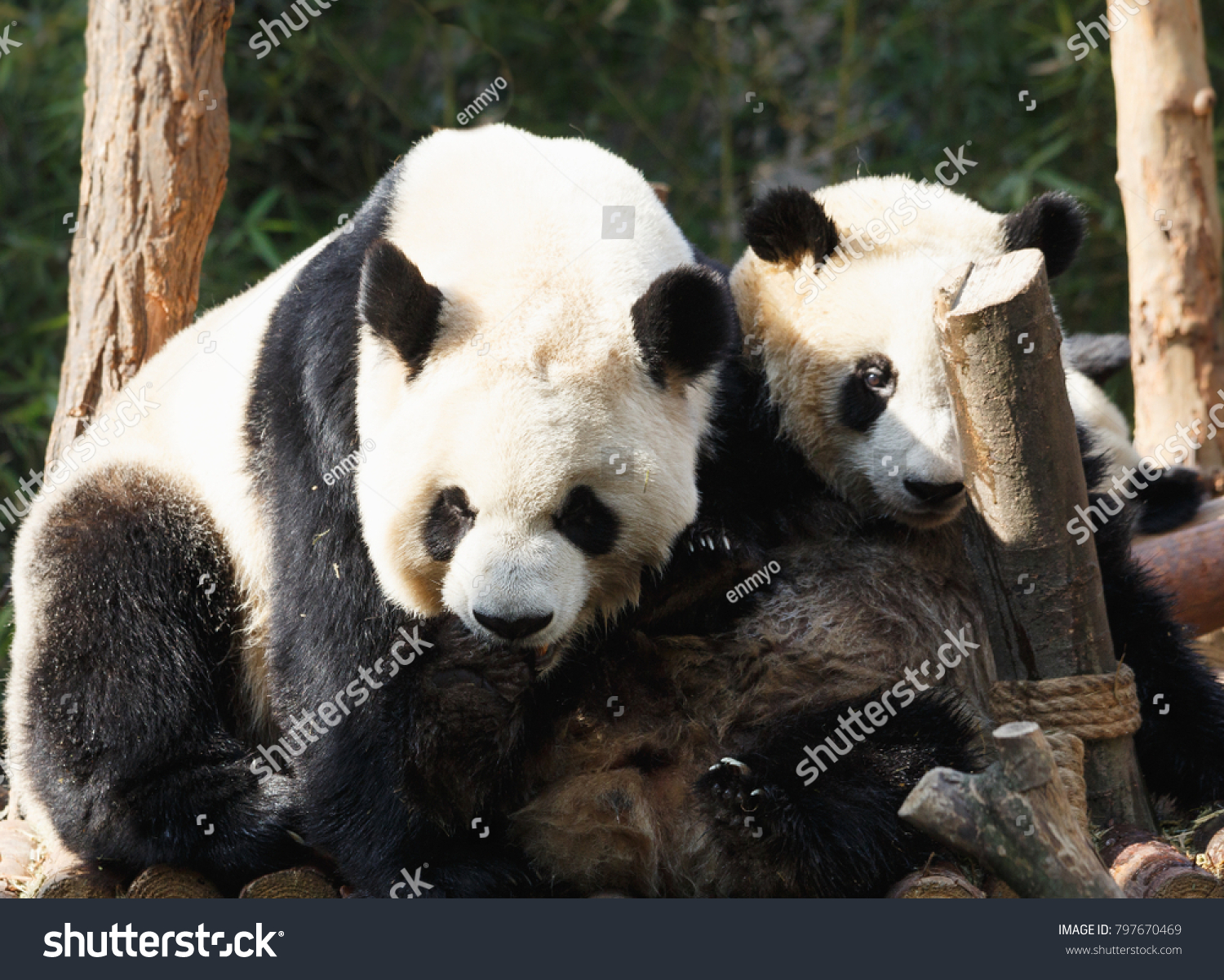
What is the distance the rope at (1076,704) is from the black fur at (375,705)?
1.05 metres

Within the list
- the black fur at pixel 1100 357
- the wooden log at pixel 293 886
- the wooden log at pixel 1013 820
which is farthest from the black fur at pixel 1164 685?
the wooden log at pixel 293 886

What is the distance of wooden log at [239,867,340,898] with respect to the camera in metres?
2.65

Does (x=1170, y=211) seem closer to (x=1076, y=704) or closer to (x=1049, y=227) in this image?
(x=1049, y=227)

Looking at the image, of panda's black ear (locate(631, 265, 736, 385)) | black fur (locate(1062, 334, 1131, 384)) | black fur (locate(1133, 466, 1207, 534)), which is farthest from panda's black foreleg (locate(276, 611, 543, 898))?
black fur (locate(1062, 334, 1131, 384))

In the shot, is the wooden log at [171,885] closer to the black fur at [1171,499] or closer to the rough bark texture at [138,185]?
the rough bark texture at [138,185]

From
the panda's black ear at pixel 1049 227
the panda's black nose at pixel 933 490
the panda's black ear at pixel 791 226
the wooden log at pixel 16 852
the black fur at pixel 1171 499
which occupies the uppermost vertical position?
the panda's black ear at pixel 791 226

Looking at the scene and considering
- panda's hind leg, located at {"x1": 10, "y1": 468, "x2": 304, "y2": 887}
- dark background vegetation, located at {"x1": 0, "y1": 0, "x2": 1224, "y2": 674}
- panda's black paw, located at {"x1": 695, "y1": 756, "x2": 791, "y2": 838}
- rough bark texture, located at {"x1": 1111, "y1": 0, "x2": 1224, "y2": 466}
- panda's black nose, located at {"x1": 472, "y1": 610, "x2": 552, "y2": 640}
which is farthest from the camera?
dark background vegetation, located at {"x1": 0, "y1": 0, "x2": 1224, "y2": 674}

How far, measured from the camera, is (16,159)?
6543mm

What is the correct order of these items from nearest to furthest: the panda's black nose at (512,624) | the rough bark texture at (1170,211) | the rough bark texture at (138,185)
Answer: the panda's black nose at (512,624) → the rough bark texture at (138,185) → the rough bark texture at (1170,211)

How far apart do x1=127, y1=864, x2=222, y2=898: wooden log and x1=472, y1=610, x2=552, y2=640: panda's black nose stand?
1073 millimetres

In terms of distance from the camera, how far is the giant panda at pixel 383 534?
2369 millimetres

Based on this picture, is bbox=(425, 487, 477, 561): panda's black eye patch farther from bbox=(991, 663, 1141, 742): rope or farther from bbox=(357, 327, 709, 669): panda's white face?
bbox=(991, 663, 1141, 742): rope

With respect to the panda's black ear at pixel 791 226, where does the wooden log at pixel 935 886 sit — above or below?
below

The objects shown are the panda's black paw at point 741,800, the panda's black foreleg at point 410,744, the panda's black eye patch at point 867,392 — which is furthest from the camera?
the panda's black eye patch at point 867,392
